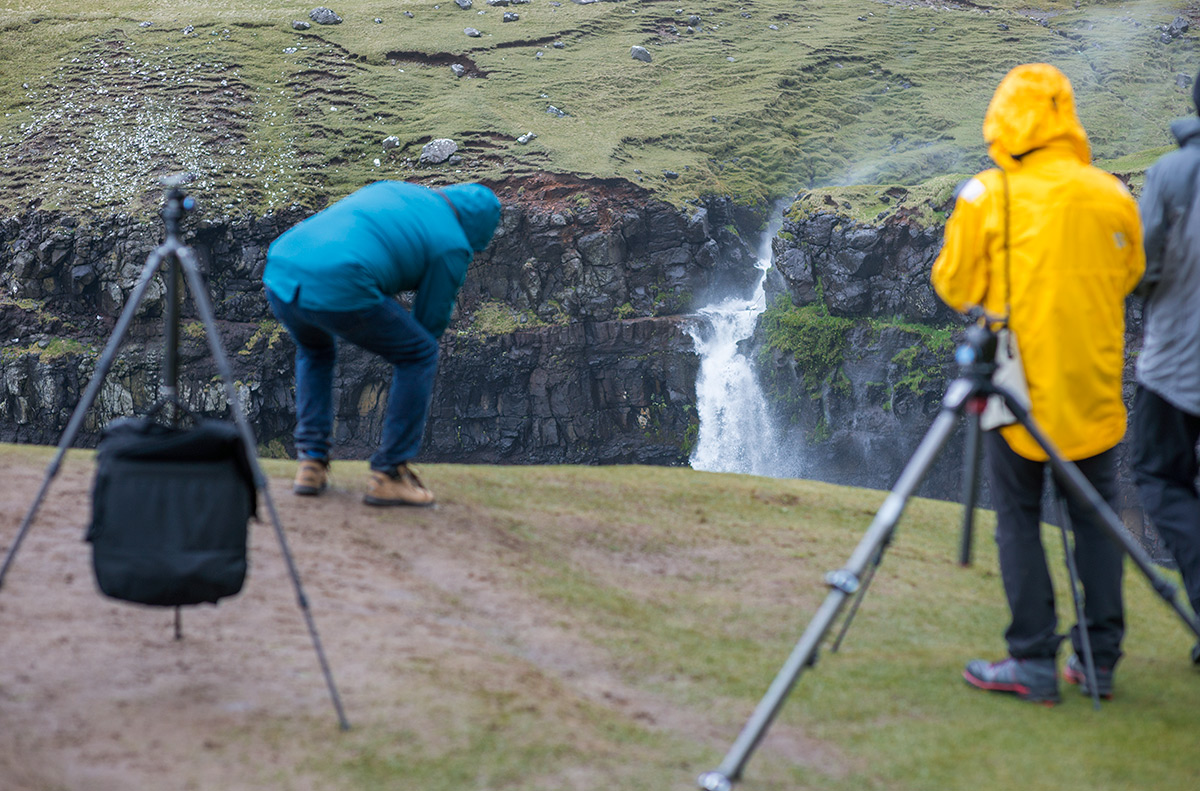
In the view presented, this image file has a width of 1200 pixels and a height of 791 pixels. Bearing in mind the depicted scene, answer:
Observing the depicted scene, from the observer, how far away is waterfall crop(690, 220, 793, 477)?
1758 inches

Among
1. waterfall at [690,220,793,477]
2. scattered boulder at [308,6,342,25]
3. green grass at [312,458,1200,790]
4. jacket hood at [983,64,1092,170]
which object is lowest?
waterfall at [690,220,793,477]

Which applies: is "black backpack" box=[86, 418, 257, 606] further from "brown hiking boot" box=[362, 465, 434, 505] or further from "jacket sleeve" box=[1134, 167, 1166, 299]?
"jacket sleeve" box=[1134, 167, 1166, 299]

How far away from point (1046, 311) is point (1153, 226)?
1.05 meters

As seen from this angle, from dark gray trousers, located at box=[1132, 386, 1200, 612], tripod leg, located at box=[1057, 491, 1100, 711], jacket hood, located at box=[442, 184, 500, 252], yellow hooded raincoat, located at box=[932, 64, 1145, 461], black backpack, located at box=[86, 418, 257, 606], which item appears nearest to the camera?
black backpack, located at box=[86, 418, 257, 606]

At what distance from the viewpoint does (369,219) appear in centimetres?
630

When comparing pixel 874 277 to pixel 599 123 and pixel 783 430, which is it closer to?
pixel 783 430

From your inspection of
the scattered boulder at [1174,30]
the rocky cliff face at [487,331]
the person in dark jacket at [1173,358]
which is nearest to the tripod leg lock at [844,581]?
the person in dark jacket at [1173,358]

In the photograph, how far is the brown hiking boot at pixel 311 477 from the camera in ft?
22.7

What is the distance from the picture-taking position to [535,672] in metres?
4.43

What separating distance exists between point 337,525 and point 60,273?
41562 millimetres

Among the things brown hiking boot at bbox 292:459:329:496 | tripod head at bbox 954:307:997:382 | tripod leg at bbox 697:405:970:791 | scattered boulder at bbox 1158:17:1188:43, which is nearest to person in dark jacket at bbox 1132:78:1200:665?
tripod head at bbox 954:307:997:382

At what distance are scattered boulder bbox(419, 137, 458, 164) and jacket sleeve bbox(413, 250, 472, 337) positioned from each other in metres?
39.7

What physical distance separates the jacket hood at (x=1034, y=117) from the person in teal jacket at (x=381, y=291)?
10.1 ft

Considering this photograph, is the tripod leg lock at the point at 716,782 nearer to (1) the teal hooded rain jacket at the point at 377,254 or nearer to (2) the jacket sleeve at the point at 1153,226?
(2) the jacket sleeve at the point at 1153,226
